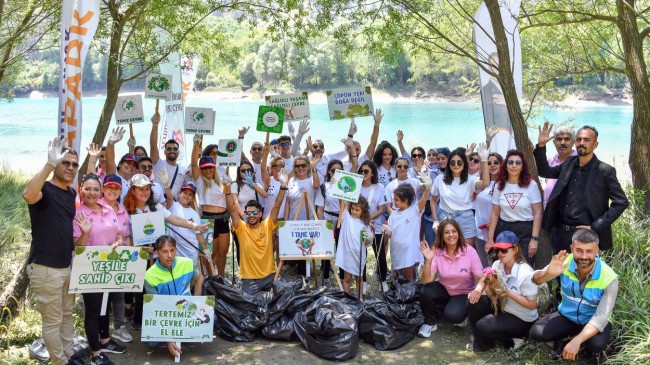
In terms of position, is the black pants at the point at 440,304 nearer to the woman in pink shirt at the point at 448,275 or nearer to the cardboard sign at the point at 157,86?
the woman in pink shirt at the point at 448,275

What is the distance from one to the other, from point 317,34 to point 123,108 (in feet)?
10.1

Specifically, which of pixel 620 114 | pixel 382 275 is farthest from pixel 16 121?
pixel 382 275

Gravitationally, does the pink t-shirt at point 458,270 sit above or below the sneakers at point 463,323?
above

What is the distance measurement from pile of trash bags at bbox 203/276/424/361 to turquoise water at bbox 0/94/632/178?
18.5 meters

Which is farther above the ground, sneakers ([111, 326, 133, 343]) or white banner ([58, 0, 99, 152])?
white banner ([58, 0, 99, 152])

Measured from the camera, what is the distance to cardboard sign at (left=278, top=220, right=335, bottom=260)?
709 centimetres

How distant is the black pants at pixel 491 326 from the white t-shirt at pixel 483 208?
50.8 inches

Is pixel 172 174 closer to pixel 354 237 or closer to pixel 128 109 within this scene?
pixel 128 109

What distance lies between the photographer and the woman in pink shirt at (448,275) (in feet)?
20.3

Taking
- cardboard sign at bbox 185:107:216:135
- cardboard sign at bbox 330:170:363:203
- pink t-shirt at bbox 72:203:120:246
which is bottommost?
pink t-shirt at bbox 72:203:120:246

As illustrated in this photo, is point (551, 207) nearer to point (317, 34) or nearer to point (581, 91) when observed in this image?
point (317, 34)

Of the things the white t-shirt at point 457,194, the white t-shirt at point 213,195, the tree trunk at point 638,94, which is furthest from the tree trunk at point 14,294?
the tree trunk at point 638,94

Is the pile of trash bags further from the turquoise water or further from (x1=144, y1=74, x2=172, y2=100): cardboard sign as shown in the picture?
the turquoise water

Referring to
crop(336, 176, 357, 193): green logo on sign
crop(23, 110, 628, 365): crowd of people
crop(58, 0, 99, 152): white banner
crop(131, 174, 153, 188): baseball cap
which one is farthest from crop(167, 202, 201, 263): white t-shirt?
crop(336, 176, 357, 193): green logo on sign
